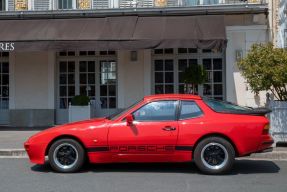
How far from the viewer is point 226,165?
9.02 metres

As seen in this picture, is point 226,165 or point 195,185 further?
point 226,165

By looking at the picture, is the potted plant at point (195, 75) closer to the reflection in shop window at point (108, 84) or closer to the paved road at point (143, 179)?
the reflection in shop window at point (108, 84)

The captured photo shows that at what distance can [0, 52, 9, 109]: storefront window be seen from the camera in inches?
706

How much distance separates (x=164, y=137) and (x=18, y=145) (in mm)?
4970

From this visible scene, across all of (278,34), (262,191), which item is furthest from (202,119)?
(278,34)

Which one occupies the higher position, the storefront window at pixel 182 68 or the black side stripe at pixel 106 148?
the storefront window at pixel 182 68

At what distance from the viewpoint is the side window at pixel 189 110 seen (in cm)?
928

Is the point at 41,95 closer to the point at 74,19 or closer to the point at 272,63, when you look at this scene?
the point at 74,19

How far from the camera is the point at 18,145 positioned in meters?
12.6

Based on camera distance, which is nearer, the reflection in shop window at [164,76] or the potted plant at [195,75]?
the potted plant at [195,75]

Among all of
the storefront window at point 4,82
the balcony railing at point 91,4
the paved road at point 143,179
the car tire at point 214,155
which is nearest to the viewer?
the paved road at point 143,179

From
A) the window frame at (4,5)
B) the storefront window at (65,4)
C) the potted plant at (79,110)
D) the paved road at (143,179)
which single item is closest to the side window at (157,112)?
the paved road at (143,179)

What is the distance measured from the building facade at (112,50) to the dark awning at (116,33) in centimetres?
3

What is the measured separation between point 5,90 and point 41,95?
4.83ft
